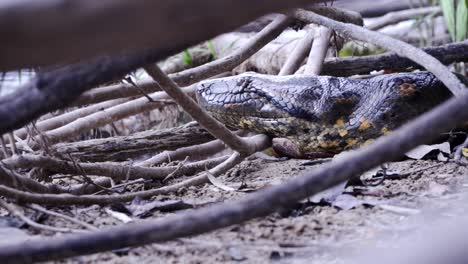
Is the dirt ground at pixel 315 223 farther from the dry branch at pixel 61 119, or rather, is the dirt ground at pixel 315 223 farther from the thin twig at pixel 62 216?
the dry branch at pixel 61 119

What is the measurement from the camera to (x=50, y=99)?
1.19 meters

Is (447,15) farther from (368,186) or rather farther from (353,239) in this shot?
(353,239)

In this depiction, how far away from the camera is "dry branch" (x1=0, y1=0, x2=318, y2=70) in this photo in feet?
2.60

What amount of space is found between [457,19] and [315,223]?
119 inches

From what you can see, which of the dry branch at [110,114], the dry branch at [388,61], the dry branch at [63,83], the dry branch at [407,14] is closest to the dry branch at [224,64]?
the dry branch at [110,114]

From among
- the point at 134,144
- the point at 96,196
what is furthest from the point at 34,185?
the point at 134,144

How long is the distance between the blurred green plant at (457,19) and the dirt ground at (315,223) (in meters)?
2.18

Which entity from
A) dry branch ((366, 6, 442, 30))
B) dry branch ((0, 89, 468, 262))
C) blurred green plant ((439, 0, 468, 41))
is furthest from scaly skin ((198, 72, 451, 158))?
dry branch ((366, 6, 442, 30))

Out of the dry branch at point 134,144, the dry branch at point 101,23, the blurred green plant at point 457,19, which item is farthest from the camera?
the blurred green plant at point 457,19

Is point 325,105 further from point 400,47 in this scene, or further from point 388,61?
point 388,61

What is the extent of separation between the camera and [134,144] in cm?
271

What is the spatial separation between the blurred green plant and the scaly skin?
177 centimetres

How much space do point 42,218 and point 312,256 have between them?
0.82m

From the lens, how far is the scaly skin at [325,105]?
252 cm
